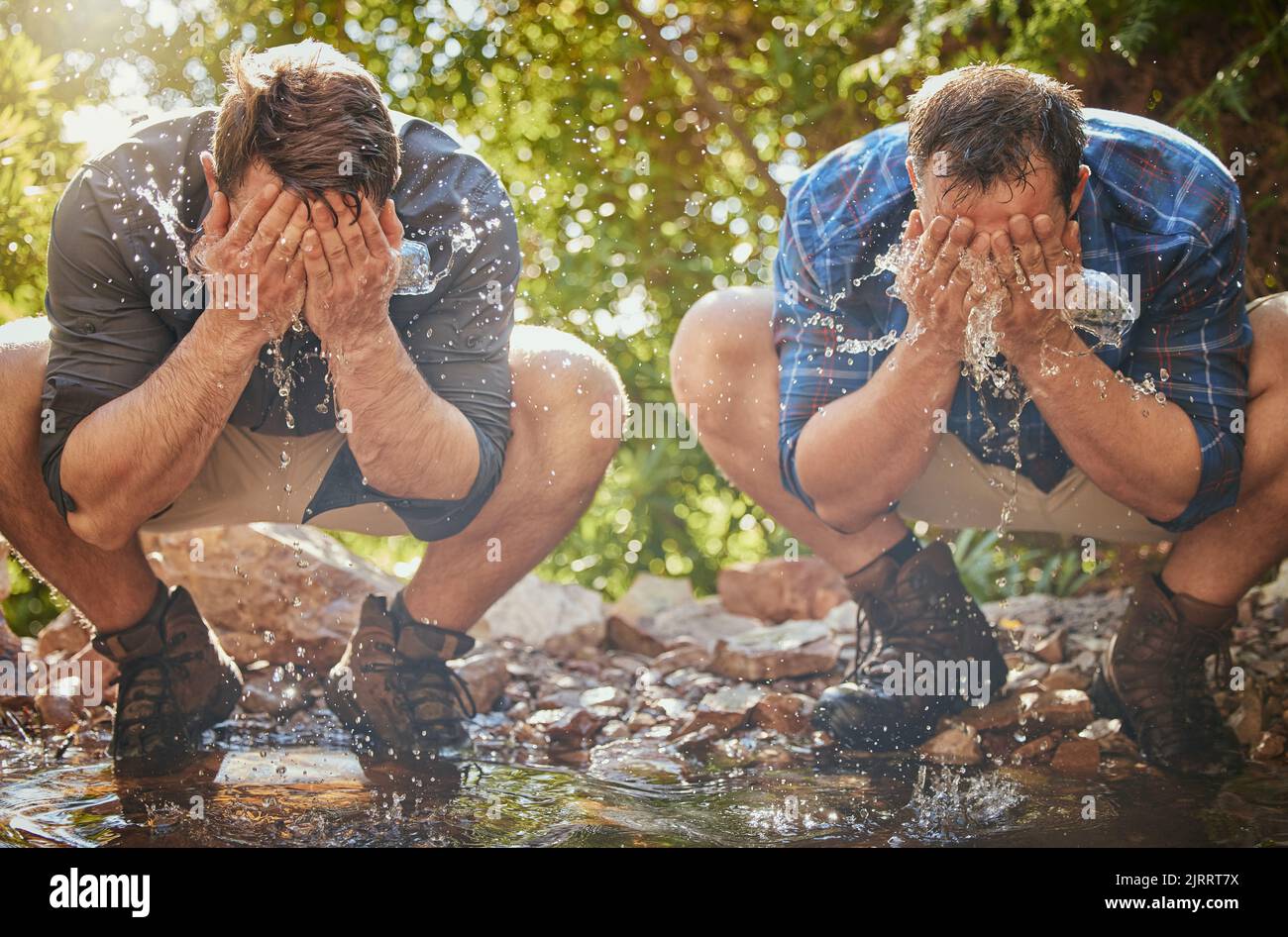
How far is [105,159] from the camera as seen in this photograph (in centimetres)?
197

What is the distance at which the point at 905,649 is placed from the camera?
2352 millimetres

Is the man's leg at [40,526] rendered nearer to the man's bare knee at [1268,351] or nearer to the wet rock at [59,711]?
the wet rock at [59,711]

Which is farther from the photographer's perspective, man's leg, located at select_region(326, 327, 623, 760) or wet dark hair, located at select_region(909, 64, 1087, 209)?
man's leg, located at select_region(326, 327, 623, 760)

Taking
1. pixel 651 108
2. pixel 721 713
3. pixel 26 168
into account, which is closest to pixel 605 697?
pixel 721 713

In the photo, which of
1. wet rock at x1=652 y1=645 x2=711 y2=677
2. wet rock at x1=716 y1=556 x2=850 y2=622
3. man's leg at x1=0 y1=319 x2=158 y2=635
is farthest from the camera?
wet rock at x1=716 y1=556 x2=850 y2=622

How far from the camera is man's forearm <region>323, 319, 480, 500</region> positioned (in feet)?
6.32

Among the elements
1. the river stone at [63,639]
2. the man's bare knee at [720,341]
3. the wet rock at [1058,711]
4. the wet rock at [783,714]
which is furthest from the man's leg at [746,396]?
the river stone at [63,639]

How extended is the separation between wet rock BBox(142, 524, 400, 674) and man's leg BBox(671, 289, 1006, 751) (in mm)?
854

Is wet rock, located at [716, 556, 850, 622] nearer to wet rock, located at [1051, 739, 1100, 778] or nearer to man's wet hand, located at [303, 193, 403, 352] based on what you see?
wet rock, located at [1051, 739, 1100, 778]

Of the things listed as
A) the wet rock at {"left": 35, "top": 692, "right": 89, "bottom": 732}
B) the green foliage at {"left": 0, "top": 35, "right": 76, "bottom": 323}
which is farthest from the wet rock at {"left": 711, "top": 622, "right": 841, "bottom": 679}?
the green foliage at {"left": 0, "top": 35, "right": 76, "bottom": 323}

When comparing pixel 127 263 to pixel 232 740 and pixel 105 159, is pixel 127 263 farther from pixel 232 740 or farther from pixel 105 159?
pixel 232 740
